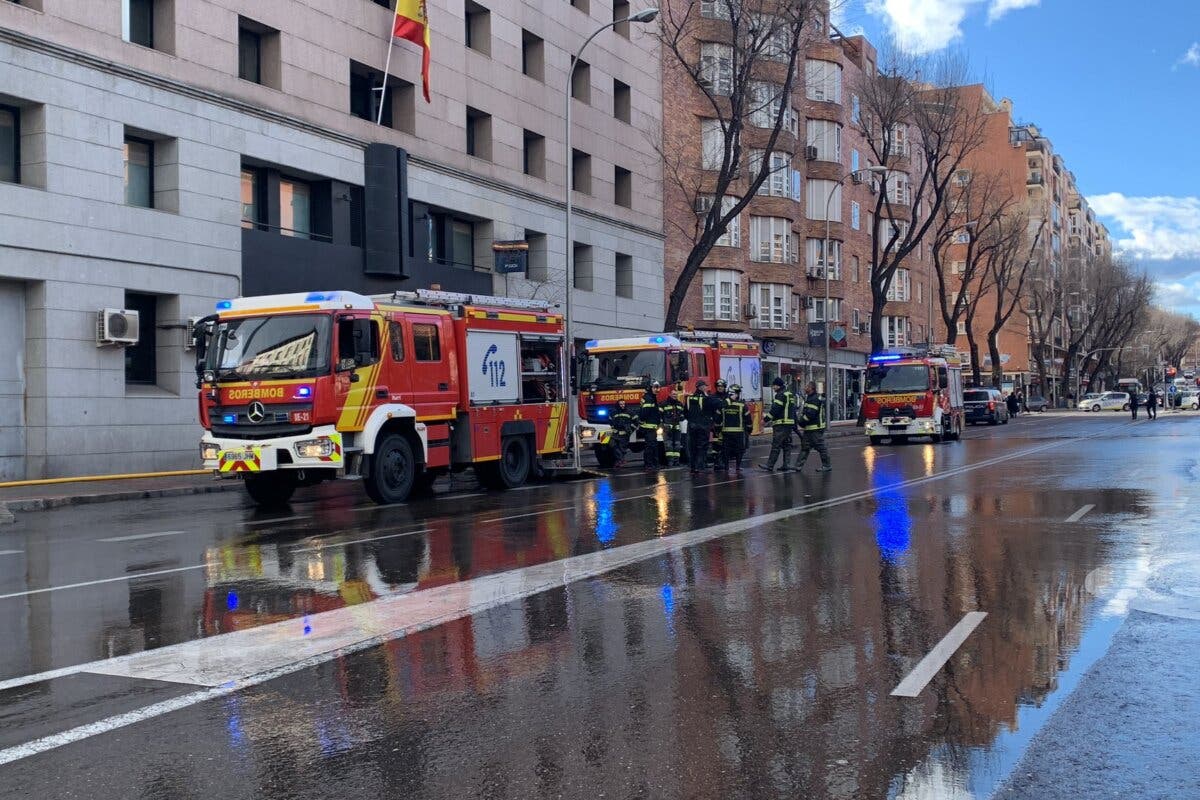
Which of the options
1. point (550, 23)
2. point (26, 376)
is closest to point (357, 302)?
point (26, 376)

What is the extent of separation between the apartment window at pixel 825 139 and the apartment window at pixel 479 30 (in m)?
25.9

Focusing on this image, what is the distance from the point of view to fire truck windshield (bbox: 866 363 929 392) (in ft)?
107

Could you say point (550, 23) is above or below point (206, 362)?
above

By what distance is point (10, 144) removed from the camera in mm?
19719

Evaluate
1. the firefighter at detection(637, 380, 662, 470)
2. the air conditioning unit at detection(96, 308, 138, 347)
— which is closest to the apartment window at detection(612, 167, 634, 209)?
the firefighter at detection(637, 380, 662, 470)

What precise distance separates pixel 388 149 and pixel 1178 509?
1970 centimetres

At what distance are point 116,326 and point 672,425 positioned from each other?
10954 millimetres

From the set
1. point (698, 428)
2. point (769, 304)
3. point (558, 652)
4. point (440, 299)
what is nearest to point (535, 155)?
point (698, 428)

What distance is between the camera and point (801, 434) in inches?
850

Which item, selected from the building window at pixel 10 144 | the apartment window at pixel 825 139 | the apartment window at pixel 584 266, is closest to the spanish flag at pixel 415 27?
the apartment window at pixel 584 266

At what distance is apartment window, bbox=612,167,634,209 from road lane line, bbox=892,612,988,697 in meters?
32.7

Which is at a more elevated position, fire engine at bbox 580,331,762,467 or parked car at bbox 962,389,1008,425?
fire engine at bbox 580,331,762,467

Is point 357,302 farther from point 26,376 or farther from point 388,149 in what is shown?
point 388,149

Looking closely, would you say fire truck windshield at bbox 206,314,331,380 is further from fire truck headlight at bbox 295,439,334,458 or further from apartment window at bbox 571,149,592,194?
apartment window at bbox 571,149,592,194
